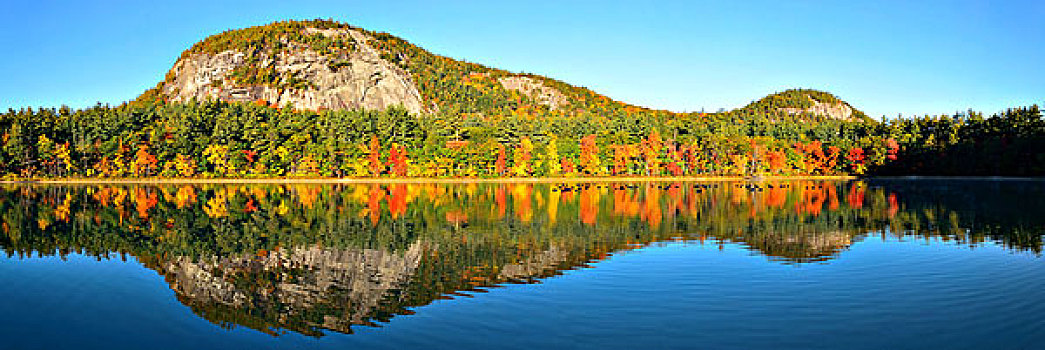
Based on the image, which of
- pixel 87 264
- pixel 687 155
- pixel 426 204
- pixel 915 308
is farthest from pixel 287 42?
pixel 915 308

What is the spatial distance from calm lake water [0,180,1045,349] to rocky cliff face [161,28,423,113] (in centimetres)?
13838

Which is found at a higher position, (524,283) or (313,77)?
(313,77)

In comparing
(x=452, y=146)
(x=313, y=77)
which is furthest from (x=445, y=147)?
(x=313, y=77)

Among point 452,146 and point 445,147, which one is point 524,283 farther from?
point 452,146

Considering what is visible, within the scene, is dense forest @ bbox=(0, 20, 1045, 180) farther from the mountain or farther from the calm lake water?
the calm lake water

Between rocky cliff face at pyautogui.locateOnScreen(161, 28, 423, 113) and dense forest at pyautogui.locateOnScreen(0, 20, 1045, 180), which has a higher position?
rocky cliff face at pyautogui.locateOnScreen(161, 28, 423, 113)

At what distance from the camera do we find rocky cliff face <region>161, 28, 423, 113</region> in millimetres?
162250

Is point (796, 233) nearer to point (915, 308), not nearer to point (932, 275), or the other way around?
point (932, 275)

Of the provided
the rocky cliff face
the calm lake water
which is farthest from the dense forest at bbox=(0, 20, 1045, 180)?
the calm lake water

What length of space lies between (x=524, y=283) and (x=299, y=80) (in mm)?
161730

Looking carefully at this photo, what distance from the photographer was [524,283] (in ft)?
51.1

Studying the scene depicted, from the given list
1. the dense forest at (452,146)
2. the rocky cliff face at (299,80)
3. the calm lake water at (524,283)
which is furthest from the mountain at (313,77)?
the calm lake water at (524,283)

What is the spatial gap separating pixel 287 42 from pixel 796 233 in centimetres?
17189

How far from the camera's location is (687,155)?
359ft
